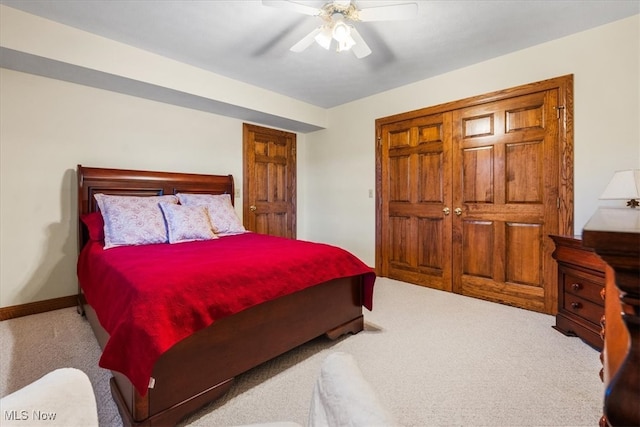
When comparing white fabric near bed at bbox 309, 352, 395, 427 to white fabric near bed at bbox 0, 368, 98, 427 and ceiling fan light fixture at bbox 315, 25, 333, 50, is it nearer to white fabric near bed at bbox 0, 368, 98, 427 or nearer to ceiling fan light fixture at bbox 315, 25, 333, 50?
white fabric near bed at bbox 0, 368, 98, 427

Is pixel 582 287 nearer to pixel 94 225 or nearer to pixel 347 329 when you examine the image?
pixel 347 329

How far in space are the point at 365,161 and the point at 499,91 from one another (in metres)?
1.71

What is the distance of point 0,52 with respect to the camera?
2.29 metres

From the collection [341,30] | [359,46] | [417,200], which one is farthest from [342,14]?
[417,200]

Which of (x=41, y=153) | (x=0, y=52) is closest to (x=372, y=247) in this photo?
(x=41, y=153)

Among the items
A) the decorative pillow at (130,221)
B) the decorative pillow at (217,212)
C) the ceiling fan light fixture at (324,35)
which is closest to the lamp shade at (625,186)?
the ceiling fan light fixture at (324,35)

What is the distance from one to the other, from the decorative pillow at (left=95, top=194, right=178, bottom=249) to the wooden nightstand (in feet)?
10.5

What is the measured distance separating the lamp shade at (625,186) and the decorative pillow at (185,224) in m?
3.12

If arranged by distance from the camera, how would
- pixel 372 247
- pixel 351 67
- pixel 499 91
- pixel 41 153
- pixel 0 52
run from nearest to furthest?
pixel 0 52, pixel 41 153, pixel 499 91, pixel 351 67, pixel 372 247

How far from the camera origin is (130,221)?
2562mm

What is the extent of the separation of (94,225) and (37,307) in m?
0.96

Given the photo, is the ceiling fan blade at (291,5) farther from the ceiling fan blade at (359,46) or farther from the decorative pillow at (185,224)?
the decorative pillow at (185,224)

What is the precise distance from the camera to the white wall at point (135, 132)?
94.7 inches

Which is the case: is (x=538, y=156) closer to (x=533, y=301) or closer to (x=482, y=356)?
(x=533, y=301)
